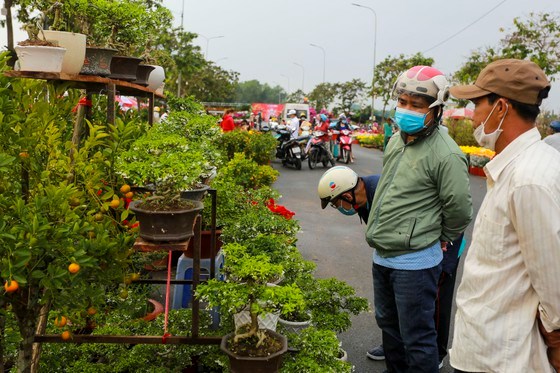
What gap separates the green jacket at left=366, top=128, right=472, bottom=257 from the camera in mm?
2936

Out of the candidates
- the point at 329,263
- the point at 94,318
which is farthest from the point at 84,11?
the point at 329,263

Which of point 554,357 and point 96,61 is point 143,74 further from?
point 554,357

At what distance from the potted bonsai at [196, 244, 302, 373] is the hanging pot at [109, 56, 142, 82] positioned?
1.65 metres

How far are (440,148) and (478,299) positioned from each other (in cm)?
114

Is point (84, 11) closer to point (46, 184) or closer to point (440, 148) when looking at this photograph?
point (46, 184)

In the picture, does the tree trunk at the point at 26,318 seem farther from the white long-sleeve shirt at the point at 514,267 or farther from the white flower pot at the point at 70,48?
the white long-sleeve shirt at the point at 514,267

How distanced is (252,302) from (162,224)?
1.99ft

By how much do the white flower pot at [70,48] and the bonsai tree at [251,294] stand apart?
1.46 metres

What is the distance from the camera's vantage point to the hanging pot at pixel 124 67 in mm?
3697

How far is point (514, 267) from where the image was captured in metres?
1.94

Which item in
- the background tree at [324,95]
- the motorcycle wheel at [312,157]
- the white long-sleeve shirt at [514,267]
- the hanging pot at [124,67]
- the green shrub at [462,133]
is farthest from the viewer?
the background tree at [324,95]

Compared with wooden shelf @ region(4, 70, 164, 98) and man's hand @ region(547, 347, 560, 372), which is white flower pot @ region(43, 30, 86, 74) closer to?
wooden shelf @ region(4, 70, 164, 98)

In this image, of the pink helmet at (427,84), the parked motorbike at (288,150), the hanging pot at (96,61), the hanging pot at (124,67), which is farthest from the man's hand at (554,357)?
the parked motorbike at (288,150)

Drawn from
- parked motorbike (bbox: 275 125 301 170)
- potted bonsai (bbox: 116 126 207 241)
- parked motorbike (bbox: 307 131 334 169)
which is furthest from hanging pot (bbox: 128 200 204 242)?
parked motorbike (bbox: 307 131 334 169)
